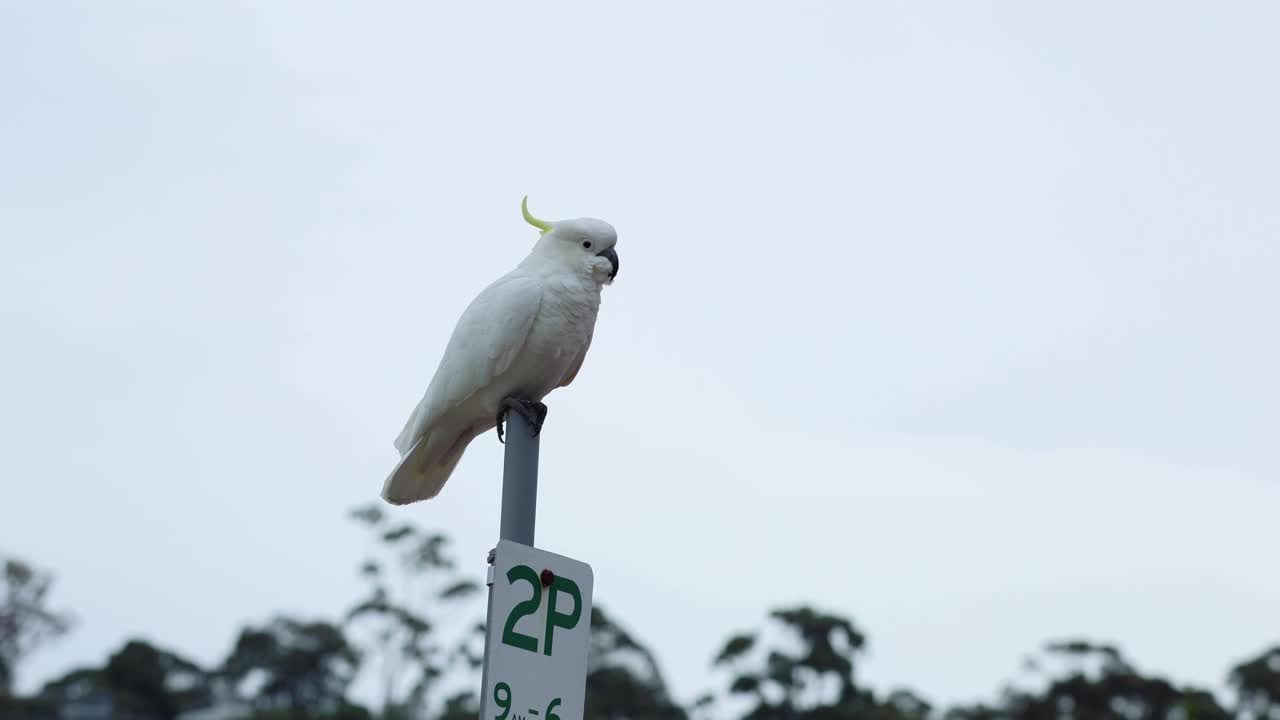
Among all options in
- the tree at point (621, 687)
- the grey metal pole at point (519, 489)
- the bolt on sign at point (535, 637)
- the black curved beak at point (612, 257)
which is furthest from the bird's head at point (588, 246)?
the tree at point (621, 687)

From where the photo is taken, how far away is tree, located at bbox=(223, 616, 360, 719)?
22.5 metres

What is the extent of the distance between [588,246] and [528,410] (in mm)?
534

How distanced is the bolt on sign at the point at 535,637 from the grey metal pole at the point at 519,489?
0.37ft

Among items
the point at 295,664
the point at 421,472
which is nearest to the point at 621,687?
the point at 295,664

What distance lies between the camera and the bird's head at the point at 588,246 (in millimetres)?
3699

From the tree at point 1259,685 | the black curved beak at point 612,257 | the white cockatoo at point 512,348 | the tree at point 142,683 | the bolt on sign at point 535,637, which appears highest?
the tree at point 142,683

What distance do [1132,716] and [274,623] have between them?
14.1 meters

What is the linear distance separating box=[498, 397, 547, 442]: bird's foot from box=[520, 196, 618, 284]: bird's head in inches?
15.9

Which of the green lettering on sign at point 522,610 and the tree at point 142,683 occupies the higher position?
the tree at point 142,683

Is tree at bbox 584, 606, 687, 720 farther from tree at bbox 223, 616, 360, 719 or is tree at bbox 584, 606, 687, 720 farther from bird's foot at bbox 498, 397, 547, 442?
bird's foot at bbox 498, 397, 547, 442

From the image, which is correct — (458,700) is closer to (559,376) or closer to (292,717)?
Result: (292,717)

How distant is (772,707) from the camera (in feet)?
64.2

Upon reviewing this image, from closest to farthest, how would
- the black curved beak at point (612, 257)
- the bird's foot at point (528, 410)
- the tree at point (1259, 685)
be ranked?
the bird's foot at point (528, 410) < the black curved beak at point (612, 257) < the tree at point (1259, 685)

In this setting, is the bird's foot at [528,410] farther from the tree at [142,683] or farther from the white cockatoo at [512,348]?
the tree at [142,683]
